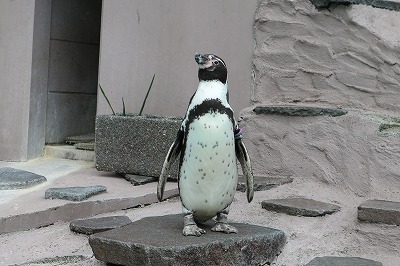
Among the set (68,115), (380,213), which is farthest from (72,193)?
(68,115)

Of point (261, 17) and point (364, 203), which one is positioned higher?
point (261, 17)

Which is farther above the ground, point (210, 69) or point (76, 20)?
point (76, 20)

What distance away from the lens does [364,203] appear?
3.09 metres

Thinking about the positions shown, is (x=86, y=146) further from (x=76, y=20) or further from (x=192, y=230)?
(x=192, y=230)

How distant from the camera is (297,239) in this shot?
2934 millimetres

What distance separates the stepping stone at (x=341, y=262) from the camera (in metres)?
2.70

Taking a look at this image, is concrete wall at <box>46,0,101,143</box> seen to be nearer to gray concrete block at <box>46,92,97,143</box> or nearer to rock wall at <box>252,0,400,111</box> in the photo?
gray concrete block at <box>46,92,97,143</box>

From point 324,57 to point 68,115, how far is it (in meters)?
2.49

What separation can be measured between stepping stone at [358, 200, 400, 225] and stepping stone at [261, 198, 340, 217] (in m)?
0.18

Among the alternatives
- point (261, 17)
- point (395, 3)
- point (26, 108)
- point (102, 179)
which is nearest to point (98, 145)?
point (102, 179)

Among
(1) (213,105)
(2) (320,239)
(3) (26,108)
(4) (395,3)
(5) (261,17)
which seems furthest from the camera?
(3) (26,108)

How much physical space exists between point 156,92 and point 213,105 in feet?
6.32

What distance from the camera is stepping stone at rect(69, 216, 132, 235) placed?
3.08 m

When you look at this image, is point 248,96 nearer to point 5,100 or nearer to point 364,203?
point 364,203
